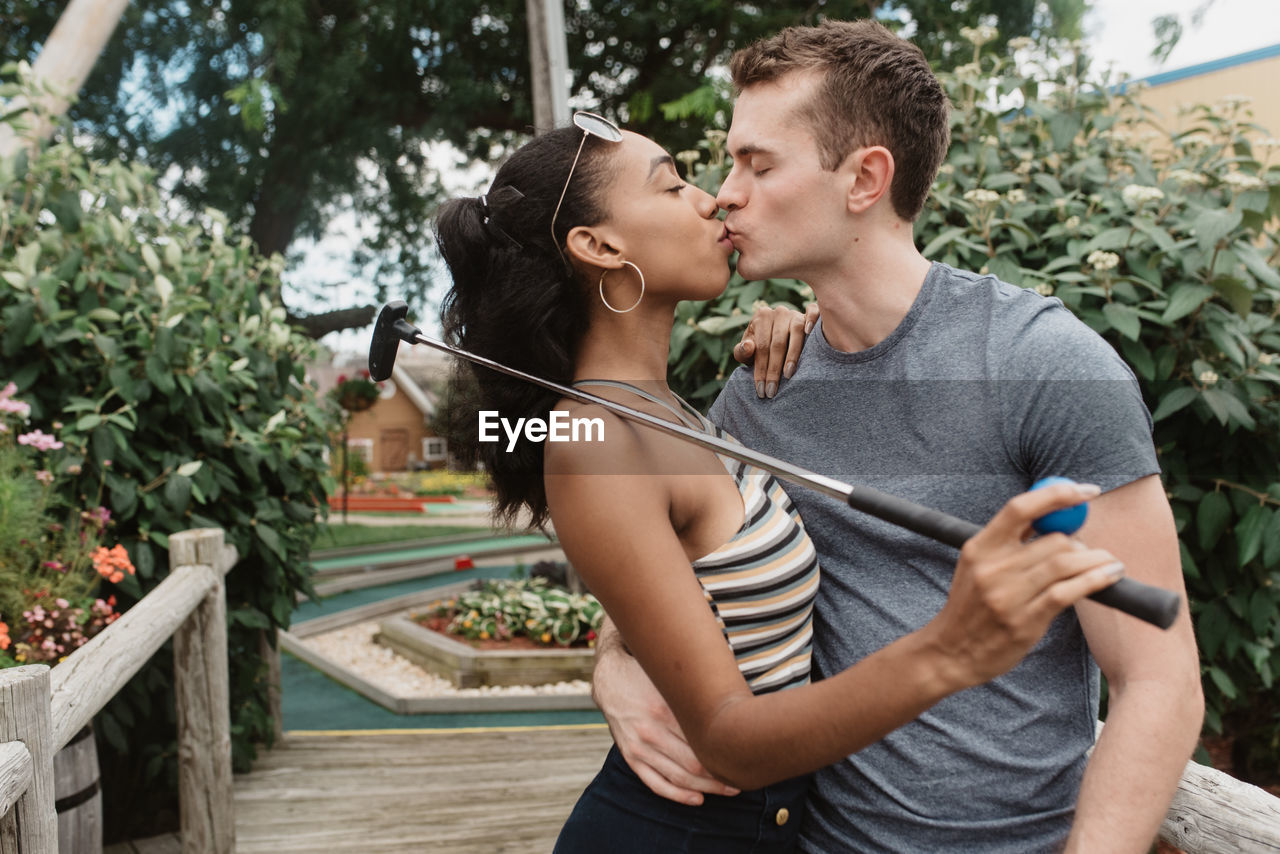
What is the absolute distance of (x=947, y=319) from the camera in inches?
52.0

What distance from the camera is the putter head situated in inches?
50.5

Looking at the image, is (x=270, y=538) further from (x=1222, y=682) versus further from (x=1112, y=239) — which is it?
(x=1222, y=682)

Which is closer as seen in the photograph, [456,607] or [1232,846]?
[1232,846]

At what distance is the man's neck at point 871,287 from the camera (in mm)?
1385

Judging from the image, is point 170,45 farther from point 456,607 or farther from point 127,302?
point 127,302

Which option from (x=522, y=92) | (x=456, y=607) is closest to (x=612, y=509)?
(x=456, y=607)

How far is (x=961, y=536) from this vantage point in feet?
2.50

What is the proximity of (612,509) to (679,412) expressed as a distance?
363mm

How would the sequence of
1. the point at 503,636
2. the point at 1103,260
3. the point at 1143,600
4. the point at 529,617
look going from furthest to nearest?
the point at 529,617 → the point at 503,636 → the point at 1103,260 → the point at 1143,600

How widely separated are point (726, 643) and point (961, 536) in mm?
337

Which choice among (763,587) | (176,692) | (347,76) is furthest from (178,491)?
(347,76)

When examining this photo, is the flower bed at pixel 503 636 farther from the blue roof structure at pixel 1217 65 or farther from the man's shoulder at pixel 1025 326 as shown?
the man's shoulder at pixel 1025 326

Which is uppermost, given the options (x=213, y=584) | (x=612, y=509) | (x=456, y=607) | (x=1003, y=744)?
(x=612, y=509)

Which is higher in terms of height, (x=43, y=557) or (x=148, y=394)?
(x=148, y=394)
